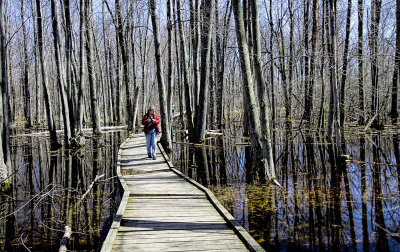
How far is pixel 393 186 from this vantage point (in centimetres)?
744

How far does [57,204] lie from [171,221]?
3.39 m

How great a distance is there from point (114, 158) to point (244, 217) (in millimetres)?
7553

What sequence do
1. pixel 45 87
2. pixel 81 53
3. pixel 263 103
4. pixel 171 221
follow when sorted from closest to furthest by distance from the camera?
pixel 171 221
pixel 263 103
pixel 45 87
pixel 81 53

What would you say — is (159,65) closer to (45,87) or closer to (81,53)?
(45,87)

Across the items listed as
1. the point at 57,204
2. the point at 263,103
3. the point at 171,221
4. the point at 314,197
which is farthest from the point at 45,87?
the point at 314,197

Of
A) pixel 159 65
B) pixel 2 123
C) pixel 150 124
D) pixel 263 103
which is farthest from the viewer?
pixel 159 65

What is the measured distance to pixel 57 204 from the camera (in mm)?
6836

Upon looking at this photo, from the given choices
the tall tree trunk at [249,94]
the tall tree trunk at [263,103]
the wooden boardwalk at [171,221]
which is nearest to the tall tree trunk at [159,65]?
the wooden boardwalk at [171,221]

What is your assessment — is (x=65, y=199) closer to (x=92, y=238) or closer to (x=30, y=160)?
(x=92, y=238)

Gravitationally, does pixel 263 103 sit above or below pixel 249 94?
below

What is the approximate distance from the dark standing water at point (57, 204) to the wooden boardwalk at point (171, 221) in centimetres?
58

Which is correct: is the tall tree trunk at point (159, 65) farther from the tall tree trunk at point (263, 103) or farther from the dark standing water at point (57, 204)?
the tall tree trunk at point (263, 103)

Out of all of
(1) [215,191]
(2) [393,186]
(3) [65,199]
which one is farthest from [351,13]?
(3) [65,199]

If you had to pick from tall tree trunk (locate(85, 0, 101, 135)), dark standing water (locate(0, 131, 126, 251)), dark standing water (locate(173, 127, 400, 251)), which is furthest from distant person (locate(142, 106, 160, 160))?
tall tree trunk (locate(85, 0, 101, 135))
